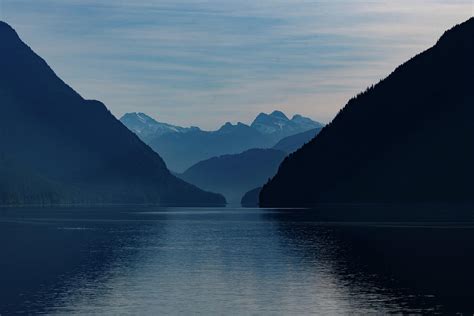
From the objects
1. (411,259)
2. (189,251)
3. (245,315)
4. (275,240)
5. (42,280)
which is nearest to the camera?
(245,315)

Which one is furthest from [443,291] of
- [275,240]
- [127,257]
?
[275,240]

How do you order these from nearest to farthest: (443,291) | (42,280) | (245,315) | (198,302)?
(245,315) < (198,302) < (443,291) < (42,280)

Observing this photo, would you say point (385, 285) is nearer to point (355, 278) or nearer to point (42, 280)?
point (355, 278)

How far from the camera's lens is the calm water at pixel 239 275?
3312 inches

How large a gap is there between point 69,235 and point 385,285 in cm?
11492

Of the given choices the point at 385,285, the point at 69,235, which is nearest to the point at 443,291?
the point at 385,285

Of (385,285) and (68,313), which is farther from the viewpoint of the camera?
(385,285)

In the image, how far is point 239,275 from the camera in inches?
4316

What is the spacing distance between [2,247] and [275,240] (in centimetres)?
5351

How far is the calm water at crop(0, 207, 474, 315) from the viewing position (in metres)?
84.1

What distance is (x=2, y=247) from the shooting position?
15625 cm

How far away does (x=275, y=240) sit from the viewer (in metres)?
178

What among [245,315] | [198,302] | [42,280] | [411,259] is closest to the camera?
[245,315]

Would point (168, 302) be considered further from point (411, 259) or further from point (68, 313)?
point (411, 259)
